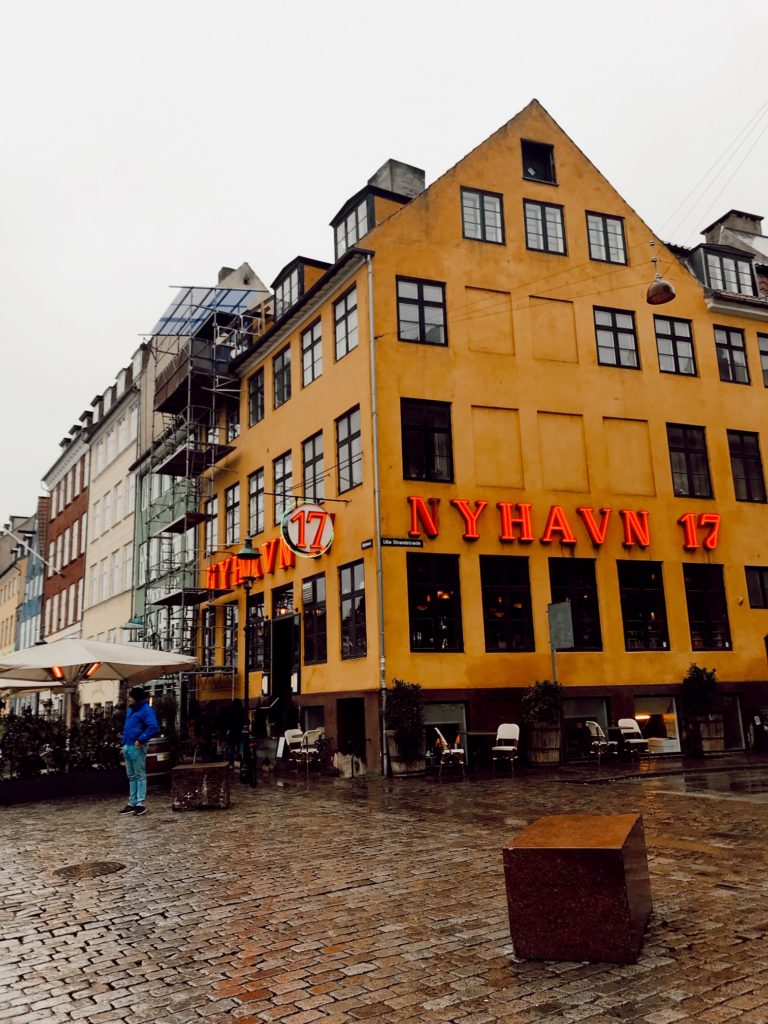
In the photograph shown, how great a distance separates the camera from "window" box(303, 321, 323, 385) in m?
24.2

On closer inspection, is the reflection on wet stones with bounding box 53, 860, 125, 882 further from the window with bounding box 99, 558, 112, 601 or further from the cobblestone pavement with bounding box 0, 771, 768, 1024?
the window with bounding box 99, 558, 112, 601

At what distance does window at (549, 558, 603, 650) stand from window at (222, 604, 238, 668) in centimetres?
1128

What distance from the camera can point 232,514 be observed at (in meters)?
29.2

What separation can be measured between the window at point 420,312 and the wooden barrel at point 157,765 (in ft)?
37.2

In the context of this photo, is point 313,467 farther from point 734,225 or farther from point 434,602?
point 734,225

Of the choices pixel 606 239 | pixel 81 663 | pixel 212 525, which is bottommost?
pixel 81 663

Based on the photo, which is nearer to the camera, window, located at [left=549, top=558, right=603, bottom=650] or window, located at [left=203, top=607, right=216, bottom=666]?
window, located at [left=549, top=558, right=603, bottom=650]

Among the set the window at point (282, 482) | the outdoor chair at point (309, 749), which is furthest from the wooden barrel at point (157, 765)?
the window at point (282, 482)

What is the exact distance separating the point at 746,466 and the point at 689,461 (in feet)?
7.47

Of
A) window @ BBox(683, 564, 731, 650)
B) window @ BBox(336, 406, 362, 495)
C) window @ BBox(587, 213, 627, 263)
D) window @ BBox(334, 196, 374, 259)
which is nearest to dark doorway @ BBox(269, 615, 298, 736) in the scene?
window @ BBox(336, 406, 362, 495)

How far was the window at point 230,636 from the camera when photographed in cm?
2806

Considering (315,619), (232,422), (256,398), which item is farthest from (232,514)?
(315,619)

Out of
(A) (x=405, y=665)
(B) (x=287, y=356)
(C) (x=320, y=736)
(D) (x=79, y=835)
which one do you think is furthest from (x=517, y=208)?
(D) (x=79, y=835)

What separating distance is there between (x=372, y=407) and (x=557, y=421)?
217 inches
